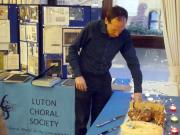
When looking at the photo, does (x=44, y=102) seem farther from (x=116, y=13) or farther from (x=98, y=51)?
(x=116, y=13)

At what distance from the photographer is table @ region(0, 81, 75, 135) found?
9.93 ft

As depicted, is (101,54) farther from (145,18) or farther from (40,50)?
(145,18)

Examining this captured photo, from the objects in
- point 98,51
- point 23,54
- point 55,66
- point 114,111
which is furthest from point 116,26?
point 23,54

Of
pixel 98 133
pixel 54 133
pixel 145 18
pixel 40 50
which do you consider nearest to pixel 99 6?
pixel 145 18

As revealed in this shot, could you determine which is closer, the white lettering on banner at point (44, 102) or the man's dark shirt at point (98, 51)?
the man's dark shirt at point (98, 51)

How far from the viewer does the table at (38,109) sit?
303cm

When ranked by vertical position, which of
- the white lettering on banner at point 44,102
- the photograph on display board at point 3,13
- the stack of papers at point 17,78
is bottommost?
the white lettering on banner at point 44,102

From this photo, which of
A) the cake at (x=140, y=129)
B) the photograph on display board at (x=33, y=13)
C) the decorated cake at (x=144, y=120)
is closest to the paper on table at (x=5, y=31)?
the photograph on display board at (x=33, y=13)

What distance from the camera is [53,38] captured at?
3137 millimetres

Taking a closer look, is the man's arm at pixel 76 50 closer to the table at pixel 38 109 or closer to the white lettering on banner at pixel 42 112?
the table at pixel 38 109

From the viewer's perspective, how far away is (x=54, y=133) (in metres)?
3.08

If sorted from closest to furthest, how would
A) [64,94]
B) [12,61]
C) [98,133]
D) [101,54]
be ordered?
[98,133] < [101,54] < [64,94] < [12,61]

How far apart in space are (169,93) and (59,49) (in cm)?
108

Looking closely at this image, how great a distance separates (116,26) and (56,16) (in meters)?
0.95
